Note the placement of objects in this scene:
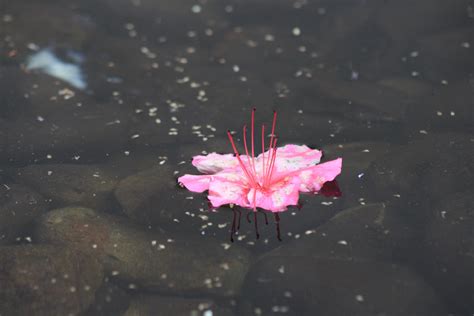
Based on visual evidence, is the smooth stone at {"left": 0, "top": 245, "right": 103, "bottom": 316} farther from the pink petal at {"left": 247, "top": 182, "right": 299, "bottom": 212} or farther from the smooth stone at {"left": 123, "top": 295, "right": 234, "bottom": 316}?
the pink petal at {"left": 247, "top": 182, "right": 299, "bottom": 212}

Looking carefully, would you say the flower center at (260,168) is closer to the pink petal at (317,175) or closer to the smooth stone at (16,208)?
the pink petal at (317,175)

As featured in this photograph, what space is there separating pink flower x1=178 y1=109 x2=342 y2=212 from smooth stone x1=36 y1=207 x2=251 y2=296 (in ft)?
0.48

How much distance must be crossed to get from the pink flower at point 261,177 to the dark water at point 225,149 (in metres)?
0.05

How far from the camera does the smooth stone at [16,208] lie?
2182mm

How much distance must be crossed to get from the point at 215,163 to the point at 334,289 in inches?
21.6

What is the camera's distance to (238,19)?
11.0 feet

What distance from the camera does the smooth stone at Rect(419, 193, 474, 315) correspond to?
191 cm

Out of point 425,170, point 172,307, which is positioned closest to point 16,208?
point 172,307

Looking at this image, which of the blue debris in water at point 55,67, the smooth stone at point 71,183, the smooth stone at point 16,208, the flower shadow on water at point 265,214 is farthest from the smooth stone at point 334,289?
the blue debris in water at point 55,67

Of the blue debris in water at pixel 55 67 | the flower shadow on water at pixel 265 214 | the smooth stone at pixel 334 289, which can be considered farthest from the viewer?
the blue debris in water at pixel 55 67

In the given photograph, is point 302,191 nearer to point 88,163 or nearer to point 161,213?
point 161,213

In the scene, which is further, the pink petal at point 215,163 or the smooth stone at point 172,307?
the pink petal at point 215,163

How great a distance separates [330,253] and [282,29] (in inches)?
56.6

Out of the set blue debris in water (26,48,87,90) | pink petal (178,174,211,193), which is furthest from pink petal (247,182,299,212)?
blue debris in water (26,48,87,90)
